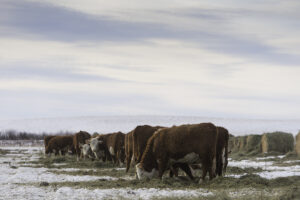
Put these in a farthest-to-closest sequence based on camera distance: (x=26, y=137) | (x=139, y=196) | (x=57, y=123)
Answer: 1. (x=57, y=123)
2. (x=26, y=137)
3. (x=139, y=196)

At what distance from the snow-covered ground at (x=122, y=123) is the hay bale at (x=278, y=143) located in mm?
72480

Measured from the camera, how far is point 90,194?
11.5m

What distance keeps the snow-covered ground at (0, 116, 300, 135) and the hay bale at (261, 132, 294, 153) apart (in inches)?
2854

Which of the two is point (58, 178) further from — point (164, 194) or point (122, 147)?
point (122, 147)

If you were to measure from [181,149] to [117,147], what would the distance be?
12445 mm

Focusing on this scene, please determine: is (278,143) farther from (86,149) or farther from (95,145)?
(86,149)

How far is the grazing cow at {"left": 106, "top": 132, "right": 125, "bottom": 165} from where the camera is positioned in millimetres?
25303

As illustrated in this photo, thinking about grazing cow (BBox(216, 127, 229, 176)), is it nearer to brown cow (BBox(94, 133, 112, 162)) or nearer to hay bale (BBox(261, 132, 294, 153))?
brown cow (BBox(94, 133, 112, 162))

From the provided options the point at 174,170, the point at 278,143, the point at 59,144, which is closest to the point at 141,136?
the point at 174,170

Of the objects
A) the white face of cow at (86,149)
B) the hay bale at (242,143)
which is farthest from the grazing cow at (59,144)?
the hay bale at (242,143)

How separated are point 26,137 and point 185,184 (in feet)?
338

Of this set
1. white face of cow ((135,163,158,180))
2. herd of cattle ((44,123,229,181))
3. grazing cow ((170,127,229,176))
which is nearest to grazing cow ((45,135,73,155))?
herd of cattle ((44,123,229,181))

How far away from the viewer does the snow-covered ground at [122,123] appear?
368ft

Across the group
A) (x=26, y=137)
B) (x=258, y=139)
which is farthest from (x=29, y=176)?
(x=26, y=137)
